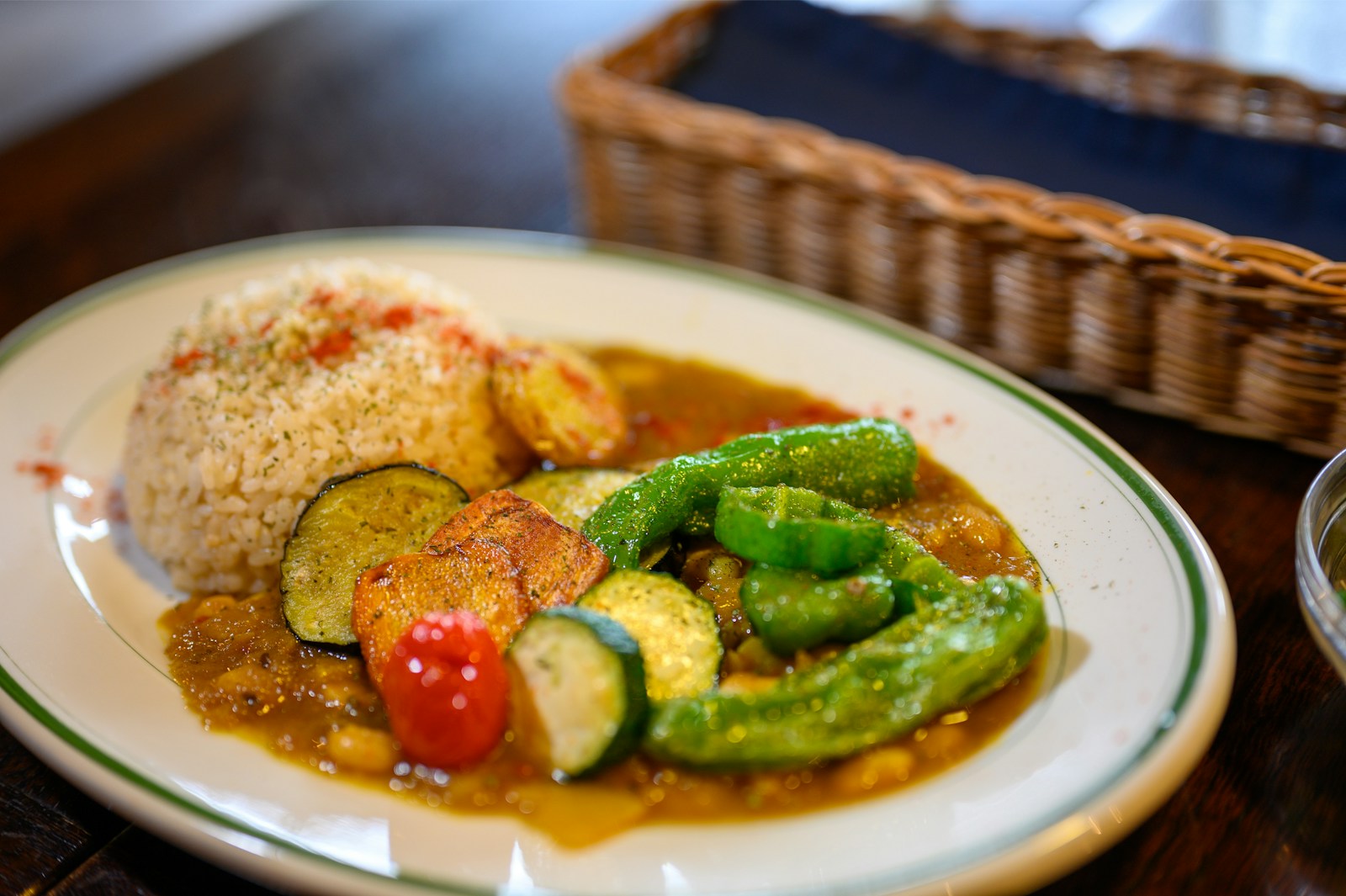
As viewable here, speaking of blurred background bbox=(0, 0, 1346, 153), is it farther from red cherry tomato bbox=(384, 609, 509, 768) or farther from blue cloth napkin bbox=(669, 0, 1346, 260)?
red cherry tomato bbox=(384, 609, 509, 768)

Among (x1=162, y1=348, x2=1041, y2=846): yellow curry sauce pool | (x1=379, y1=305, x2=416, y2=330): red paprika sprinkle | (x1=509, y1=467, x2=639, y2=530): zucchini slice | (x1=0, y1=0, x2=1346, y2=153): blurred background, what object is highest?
(x1=379, y1=305, x2=416, y2=330): red paprika sprinkle

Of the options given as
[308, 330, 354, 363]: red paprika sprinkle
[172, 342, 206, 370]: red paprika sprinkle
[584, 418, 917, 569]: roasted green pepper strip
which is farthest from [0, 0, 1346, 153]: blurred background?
[172, 342, 206, 370]: red paprika sprinkle

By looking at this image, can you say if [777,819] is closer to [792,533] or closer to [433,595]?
[792,533]

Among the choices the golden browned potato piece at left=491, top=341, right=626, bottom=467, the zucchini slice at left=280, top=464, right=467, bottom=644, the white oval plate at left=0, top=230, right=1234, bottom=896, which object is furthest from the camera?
the golden browned potato piece at left=491, top=341, right=626, bottom=467

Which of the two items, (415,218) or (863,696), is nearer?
(863,696)

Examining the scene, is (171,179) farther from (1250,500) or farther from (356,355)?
(1250,500)

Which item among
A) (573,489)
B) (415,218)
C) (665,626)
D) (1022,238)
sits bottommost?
(415,218)

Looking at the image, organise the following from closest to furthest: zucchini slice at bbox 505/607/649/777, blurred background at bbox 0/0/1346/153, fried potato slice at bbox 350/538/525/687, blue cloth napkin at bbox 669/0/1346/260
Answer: zucchini slice at bbox 505/607/649/777 < fried potato slice at bbox 350/538/525/687 < blue cloth napkin at bbox 669/0/1346/260 < blurred background at bbox 0/0/1346/153

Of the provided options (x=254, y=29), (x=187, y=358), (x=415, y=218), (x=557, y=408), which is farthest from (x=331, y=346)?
(x=254, y=29)
